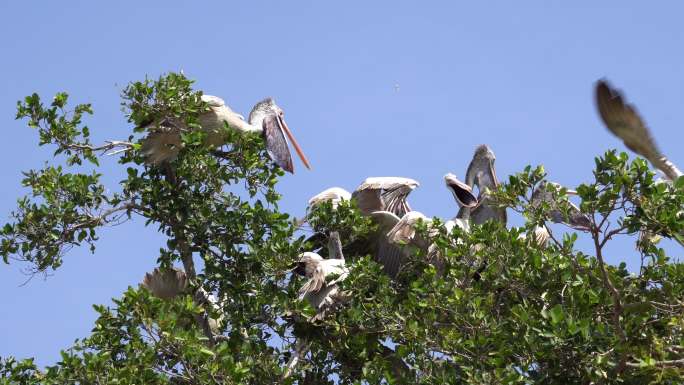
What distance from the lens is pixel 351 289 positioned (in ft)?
41.8

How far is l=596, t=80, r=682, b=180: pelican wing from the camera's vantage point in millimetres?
10578

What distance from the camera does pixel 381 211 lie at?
14.5 metres

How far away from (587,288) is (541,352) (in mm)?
952

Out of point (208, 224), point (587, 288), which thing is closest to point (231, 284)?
point (208, 224)

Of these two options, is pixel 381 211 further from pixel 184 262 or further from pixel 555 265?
pixel 555 265

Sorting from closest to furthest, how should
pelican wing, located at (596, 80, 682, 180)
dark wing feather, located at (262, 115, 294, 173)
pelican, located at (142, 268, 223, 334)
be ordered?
pelican wing, located at (596, 80, 682, 180), pelican, located at (142, 268, 223, 334), dark wing feather, located at (262, 115, 294, 173)

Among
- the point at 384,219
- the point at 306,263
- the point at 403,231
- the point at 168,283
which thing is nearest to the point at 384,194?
the point at 384,219

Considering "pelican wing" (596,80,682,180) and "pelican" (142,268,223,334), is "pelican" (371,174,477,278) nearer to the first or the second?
"pelican" (142,268,223,334)

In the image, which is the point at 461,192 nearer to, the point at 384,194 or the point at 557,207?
the point at 384,194

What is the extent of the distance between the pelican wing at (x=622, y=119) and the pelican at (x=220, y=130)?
4.26m

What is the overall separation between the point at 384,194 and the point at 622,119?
442cm

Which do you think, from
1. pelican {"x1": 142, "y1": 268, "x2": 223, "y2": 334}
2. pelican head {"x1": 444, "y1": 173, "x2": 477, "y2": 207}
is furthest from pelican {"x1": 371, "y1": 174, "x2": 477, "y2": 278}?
pelican {"x1": 142, "y1": 268, "x2": 223, "y2": 334}

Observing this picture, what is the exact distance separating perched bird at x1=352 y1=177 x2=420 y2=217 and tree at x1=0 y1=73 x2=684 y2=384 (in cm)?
39

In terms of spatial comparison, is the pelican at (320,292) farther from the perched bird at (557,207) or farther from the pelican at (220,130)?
the perched bird at (557,207)
